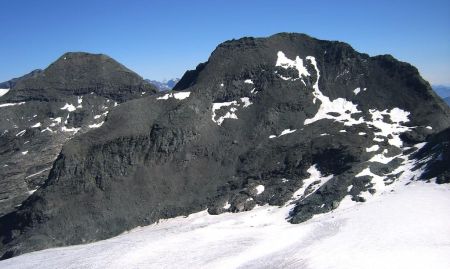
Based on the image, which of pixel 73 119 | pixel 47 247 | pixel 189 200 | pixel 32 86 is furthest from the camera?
pixel 32 86

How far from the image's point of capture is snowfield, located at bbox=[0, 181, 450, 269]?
4672 centimetres

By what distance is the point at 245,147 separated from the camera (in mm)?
87125

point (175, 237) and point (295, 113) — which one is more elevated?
point (295, 113)

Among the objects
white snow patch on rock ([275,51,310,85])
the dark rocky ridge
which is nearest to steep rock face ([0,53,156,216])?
the dark rocky ridge

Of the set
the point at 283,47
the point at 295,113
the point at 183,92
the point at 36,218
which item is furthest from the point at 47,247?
the point at 283,47

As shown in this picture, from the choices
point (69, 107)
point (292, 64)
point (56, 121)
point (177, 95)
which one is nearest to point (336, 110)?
point (292, 64)

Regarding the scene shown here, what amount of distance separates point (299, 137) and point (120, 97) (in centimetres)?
5135

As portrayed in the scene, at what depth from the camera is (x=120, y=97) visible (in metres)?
115

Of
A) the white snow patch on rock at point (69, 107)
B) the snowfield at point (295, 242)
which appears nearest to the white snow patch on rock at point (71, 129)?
the white snow patch on rock at point (69, 107)

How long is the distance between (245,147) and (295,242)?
34856 mm

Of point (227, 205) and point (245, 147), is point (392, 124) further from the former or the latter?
point (227, 205)

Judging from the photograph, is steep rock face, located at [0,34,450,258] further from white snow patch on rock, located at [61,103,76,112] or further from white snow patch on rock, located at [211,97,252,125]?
white snow patch on rock, located at [61,103,76,112]

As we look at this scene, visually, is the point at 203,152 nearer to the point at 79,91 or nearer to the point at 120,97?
the point at 120,97

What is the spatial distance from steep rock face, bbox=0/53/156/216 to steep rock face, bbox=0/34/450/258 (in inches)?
498
